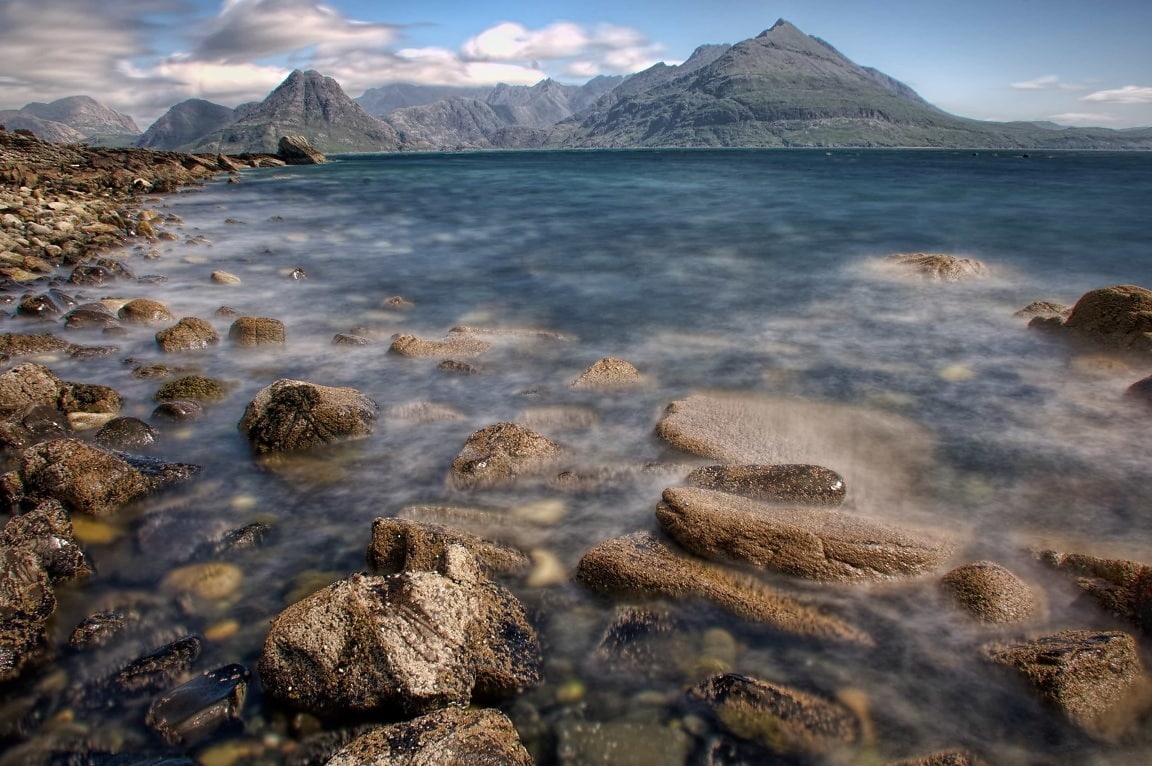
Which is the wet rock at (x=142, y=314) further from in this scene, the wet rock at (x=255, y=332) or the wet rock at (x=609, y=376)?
the wet rock at (x=609, y=376)

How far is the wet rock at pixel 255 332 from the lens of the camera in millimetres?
9641

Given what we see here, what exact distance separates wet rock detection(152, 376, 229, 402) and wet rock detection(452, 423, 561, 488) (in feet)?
11.8

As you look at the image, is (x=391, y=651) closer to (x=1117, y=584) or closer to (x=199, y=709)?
(x=199, y=709)

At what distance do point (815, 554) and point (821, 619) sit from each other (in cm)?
47

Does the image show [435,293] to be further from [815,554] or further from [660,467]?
[815,554]

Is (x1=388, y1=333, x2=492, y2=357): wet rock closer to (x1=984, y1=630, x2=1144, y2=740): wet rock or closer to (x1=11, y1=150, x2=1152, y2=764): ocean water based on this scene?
(x1=11, y1=150, x2=1152, y2=764): ocean water

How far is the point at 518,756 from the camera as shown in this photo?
284 cm

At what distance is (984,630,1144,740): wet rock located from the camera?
10.7 ft

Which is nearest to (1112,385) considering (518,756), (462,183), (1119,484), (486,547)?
(1119,484)

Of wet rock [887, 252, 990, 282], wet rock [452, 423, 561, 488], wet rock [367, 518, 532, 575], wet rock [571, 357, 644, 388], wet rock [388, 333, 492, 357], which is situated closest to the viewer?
wet rock [367, 518, 532, 575]

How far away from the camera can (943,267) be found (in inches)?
542

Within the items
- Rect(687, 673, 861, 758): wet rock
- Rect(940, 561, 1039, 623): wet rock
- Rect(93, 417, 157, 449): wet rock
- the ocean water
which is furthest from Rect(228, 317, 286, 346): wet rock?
Rect(940, 561, 1039, 623): wet rock

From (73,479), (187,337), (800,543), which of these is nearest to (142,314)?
(187,337)

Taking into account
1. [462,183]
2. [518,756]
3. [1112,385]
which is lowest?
[518,756]
